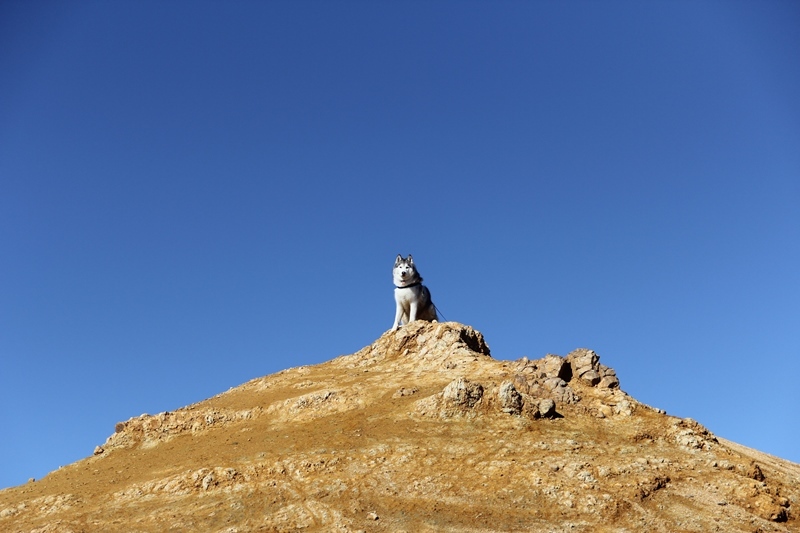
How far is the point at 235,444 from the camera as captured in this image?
1011 inches

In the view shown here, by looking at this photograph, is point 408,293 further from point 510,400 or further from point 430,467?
point 430,467

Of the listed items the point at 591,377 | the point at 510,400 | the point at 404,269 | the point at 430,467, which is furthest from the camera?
the point at 404,269

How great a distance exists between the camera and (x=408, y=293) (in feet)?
112

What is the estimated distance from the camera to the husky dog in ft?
110

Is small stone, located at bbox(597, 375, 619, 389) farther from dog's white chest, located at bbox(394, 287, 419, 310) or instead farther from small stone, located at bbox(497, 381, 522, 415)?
dog's white chest, located at bbox(394, 287, 419, 310)

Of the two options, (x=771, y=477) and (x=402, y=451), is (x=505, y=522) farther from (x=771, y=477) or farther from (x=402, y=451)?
(x=771, y=477)

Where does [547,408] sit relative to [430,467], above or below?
above

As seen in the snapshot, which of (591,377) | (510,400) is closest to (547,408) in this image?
(510,400)

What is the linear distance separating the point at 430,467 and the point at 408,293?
530 inches

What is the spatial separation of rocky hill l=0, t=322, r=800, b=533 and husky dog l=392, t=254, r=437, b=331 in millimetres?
5250

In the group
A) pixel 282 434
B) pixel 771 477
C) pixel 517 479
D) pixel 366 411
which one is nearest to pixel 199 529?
pixel 282 434

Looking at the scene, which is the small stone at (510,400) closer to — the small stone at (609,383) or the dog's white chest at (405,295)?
the small stone at (609,383)

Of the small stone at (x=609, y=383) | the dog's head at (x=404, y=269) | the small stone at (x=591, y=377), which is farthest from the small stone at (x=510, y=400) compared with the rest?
the dog's head at (x=404, y=269)

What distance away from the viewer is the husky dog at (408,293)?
1324 inches
